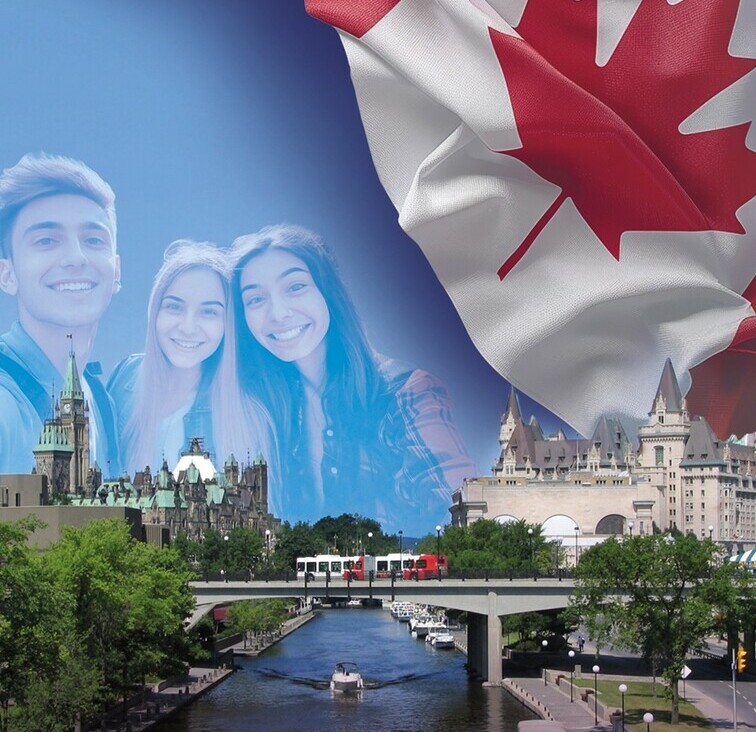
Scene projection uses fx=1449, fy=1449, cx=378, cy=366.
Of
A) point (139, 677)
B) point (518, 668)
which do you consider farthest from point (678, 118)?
point (518, 668)

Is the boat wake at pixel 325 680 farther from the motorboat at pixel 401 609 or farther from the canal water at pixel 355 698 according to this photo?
the motorboat at pixel 401 609

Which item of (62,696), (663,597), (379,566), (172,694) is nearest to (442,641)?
(379,566)

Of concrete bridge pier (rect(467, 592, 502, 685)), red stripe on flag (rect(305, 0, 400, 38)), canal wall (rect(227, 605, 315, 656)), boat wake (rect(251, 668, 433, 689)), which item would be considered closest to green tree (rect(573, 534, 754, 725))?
concrete bridge pier (rect(467, 592, 502, 685))

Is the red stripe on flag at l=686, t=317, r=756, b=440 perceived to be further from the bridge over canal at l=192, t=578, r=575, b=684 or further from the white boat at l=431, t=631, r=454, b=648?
the white boat at l=431, t=631, r=454, b=648

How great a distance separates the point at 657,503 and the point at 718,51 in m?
163

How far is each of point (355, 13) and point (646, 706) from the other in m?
41.4

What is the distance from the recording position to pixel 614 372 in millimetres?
25172

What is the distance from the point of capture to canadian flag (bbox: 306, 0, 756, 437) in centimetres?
2556

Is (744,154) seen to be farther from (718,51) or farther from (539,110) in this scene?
(539,110)

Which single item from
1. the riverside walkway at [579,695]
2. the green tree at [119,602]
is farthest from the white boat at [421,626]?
the green tree at [119,602]

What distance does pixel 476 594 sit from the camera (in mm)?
81812

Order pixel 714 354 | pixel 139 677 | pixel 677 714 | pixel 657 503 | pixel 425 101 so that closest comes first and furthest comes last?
pixel 714 354 → pixel 425 101 → pixel 677 714 → pixel 139 677 → pixel 657 503

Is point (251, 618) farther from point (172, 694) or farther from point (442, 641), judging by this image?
point (172, 694)

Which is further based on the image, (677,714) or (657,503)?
(657,503)
